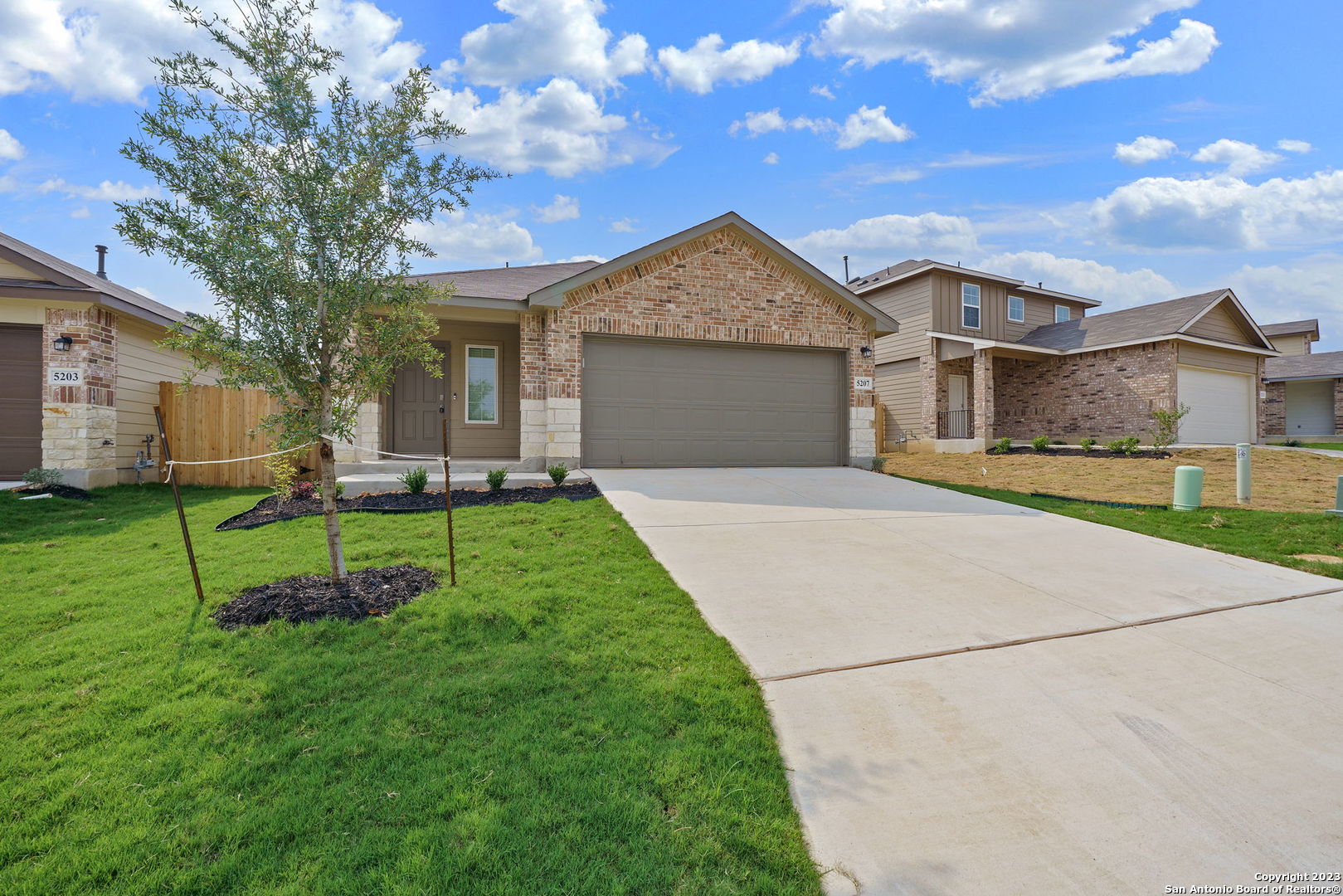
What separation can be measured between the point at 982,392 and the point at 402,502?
1613 centimetres

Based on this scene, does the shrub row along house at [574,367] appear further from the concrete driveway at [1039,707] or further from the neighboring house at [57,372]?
the concrete driveway at [1039,707]

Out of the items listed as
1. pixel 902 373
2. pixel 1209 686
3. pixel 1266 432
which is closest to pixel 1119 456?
pixel 902 373

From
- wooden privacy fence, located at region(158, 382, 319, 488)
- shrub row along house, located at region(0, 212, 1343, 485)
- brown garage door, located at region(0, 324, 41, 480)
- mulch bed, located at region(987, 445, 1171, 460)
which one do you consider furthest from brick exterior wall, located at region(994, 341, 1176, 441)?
brown garage door, located at region(0, 324, 41, 480)

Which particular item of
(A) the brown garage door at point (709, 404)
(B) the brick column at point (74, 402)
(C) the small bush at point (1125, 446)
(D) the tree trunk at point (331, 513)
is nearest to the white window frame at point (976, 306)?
(C) the small bush at point (1125, 446)

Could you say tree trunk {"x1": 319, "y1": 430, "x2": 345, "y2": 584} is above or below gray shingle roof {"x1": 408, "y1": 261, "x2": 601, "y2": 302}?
below

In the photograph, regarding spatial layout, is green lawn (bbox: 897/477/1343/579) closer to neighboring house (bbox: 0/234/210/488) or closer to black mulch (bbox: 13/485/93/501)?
black mulch (bbox: 13/485/93/501)

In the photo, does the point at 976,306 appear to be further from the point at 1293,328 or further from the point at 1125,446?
the point at 1293,328

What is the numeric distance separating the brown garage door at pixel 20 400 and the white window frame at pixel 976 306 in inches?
871

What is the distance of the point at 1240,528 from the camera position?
298 inches

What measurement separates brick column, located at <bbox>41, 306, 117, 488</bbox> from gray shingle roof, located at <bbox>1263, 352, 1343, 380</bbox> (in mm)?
34233

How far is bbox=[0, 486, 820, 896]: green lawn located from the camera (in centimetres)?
211

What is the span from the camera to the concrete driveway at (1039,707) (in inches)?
88.0

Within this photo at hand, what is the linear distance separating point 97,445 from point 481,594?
31.9 feet

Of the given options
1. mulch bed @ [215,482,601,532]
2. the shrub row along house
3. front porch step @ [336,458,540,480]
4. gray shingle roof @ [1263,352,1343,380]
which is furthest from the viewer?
gray shingle roof @ [1263,352,1343,380]
